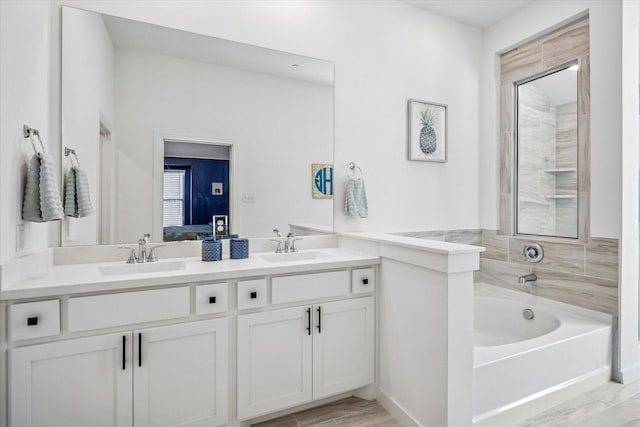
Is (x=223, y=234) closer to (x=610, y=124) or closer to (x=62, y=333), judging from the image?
(x=62, y=333)

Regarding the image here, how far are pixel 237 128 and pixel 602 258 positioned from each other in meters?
2.55

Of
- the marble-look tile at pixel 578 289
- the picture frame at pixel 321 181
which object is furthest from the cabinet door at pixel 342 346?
the marble-look tile at pixel 578 289

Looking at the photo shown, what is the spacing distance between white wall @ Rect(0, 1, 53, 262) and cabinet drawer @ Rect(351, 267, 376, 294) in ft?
5.25

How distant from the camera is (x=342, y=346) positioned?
2.02 metres

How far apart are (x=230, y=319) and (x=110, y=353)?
52 cm

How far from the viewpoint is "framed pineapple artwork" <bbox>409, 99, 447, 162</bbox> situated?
9.37 ft

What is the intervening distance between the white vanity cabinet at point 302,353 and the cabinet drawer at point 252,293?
6cm

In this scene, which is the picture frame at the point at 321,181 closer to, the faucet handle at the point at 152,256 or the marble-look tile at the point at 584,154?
the faucet handle at the point at 152,256

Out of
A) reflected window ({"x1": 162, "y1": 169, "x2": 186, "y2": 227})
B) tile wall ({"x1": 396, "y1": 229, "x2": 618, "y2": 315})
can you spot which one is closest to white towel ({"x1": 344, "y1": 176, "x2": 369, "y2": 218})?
tile wall ({"x1": 396, "y1": 229, "x2": 618, "y2": 315})

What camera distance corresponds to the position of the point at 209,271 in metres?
1.69

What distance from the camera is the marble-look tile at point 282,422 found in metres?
1.90

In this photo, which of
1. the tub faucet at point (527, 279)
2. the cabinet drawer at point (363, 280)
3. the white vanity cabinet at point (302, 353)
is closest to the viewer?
the white vanity cabinet at point (302, 353)

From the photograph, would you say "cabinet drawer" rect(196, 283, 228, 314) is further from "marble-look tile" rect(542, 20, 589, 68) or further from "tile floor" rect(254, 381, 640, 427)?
"marble-look tile" rect(542, 20, 589, 68)

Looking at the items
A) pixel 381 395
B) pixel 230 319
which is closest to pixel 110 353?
pixel 230 319
